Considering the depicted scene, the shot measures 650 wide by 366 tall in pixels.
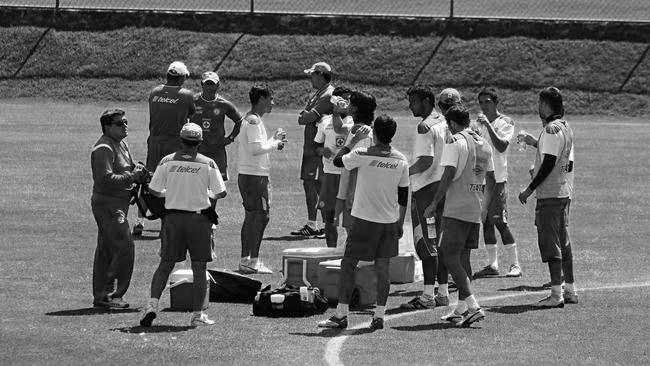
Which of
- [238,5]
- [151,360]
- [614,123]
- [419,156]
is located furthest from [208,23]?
[151,360]

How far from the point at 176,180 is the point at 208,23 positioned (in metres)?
27.8

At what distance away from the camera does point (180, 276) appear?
14.0 m

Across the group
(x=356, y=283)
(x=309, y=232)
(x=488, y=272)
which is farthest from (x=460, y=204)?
(x=309, y=232)

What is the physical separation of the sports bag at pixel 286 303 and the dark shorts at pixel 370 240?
0.97m

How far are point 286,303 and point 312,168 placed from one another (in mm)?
6385

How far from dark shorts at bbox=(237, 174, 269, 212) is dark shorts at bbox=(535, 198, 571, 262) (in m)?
3.78

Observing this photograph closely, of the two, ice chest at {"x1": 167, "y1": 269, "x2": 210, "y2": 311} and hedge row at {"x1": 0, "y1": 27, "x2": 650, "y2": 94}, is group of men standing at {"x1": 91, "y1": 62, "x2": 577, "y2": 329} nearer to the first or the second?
ice chest at {"x1": 167, "y1": 269, "x2": 210, "y2": 311}

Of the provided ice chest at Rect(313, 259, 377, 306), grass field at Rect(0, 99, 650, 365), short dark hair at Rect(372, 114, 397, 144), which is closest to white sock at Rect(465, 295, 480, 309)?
grass field at Rect(0, 99, 650, 365)

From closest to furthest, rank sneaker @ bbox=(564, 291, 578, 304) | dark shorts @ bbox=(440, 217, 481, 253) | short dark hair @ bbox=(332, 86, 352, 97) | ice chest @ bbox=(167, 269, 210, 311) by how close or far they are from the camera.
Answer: dark shorts @ bbox=(440, 217, 481, 253), ice chest @ bbox=(167, 269, 210, 311), sneaker @ bbox=(564, 291, 578, 304), short dark hair @ bbox=(332, 86, 352, 97)

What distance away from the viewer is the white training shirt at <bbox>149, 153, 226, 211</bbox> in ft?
42.0

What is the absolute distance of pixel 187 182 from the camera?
12.8m

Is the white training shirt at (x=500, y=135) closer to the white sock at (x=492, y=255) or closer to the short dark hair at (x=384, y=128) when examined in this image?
the white sock at (x=492, y=255)

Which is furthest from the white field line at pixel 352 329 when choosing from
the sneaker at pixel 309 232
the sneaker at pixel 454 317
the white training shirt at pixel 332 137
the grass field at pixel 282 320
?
the sneaker at pixel 309 232

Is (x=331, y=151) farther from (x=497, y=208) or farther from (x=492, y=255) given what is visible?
(x=492, y=255)
